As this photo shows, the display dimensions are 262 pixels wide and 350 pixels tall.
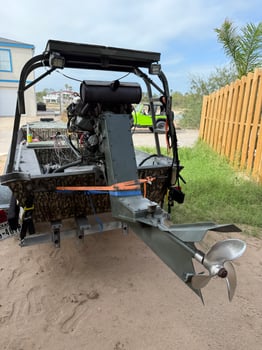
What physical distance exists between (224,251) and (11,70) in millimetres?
26173

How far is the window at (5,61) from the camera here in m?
22.5

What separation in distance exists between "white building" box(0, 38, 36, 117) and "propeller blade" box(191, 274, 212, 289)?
919 inches

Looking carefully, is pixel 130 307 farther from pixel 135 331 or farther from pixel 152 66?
pixel 152 66

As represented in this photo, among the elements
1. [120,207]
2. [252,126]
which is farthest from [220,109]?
[120,207]

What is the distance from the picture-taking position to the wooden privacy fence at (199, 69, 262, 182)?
5.62 m

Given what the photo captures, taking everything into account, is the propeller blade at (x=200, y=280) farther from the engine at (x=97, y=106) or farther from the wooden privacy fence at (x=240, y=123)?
the wooden privacy fence at (x=240, y=123)

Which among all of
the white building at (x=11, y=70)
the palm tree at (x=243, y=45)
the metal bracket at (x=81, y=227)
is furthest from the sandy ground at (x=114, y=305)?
the white building at (x=11, y=70)

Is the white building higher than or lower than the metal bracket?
higher

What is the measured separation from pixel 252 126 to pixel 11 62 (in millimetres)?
23067

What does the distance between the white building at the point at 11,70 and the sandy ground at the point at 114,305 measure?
21.7 metres

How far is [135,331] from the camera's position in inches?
81.8

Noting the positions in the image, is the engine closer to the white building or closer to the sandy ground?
the sandy ground

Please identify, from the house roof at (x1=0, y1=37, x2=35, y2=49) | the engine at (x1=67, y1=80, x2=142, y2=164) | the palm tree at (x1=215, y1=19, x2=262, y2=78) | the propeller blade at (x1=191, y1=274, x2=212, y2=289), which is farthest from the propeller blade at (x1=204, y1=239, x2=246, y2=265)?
the house roof at (x1=0, y1=37, x2=35, y2=49)

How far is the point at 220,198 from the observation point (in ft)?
15.8
